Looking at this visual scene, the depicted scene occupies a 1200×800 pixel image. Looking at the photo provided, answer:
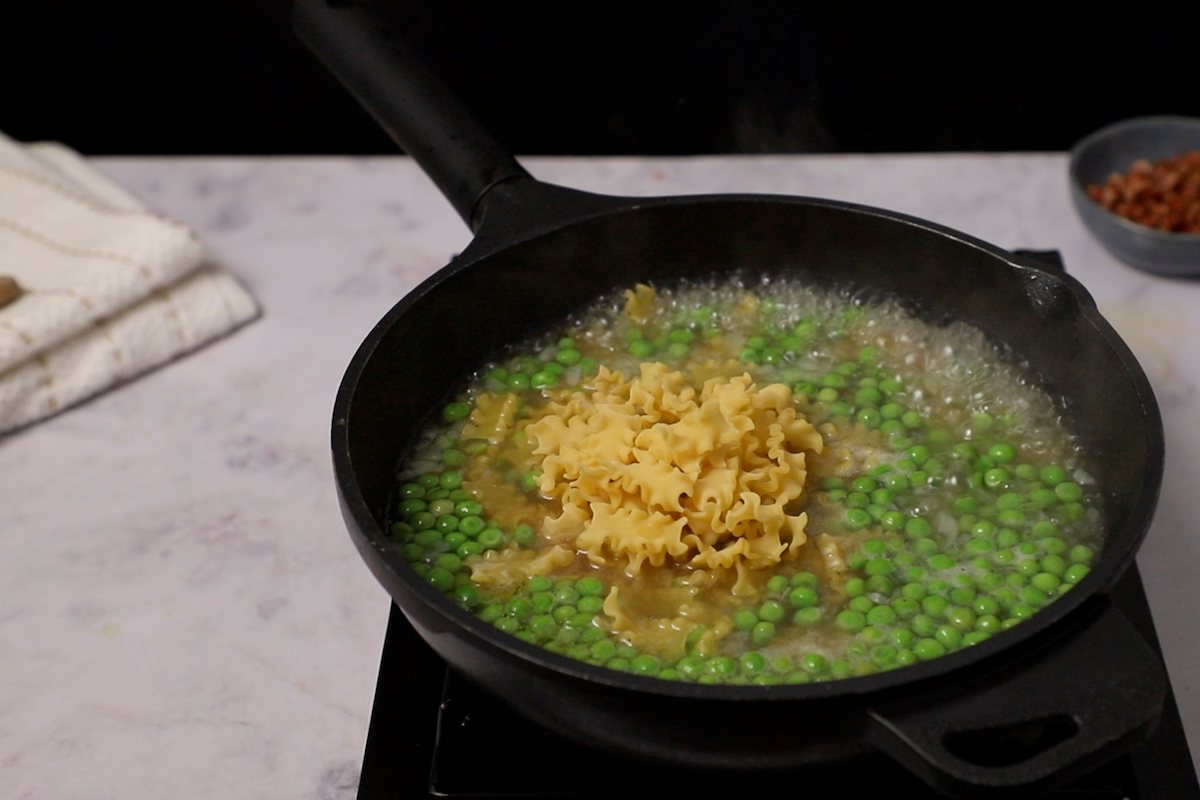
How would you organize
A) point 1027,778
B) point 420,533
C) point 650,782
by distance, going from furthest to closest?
point 420,533
point 650,782
point 1027,778

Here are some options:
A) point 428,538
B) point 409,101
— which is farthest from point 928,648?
point 409,101

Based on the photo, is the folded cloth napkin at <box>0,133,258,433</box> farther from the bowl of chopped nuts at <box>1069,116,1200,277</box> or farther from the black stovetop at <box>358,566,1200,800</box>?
the bowl of chopped nuts at <box>1069,116,1200,277</box>

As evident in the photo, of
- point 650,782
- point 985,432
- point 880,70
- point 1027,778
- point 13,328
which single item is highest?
point 13,328

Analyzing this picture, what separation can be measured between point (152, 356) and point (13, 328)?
192mm

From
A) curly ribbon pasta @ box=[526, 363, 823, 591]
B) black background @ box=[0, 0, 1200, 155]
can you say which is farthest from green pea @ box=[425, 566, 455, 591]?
black background @ box=[0, 0, 1200, 155]

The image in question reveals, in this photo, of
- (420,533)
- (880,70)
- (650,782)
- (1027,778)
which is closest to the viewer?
(1027,778)

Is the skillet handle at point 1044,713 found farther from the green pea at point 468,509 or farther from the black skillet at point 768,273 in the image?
the green pea at point 468,509

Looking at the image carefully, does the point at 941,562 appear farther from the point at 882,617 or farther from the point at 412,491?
the point at 412,491

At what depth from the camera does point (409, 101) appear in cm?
154

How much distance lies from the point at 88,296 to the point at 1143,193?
1.59 meters

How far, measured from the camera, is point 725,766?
1.05 m

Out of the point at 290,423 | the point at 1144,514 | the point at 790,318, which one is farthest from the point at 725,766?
the point at 290,423

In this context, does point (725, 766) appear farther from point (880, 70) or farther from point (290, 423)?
point (880, 70)

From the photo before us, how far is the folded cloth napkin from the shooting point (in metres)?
1.76
